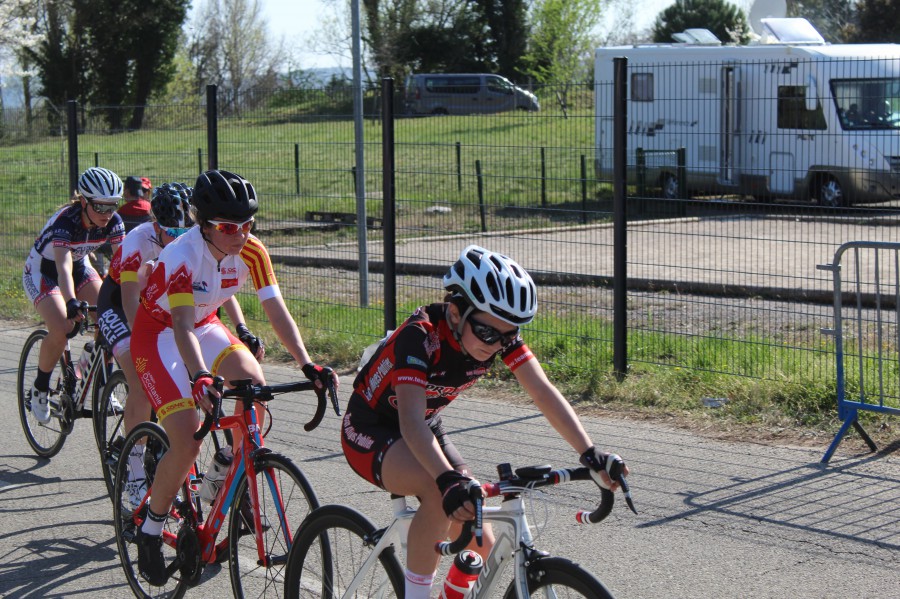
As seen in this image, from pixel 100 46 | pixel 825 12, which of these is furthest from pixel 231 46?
pixel 825 12

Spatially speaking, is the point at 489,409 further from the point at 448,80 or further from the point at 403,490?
the point at 448,80

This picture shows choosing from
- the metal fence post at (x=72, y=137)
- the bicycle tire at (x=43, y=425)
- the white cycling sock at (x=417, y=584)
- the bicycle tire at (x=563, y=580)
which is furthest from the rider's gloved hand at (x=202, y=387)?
the metal fence post at (x=72, y=137)

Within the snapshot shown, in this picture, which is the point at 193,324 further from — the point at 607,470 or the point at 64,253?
the point at 64,253

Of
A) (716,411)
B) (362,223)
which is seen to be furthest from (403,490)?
(362,223)

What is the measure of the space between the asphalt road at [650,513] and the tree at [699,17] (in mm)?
50145

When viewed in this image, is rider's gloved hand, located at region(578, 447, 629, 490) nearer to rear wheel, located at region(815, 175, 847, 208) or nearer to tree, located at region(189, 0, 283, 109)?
rear wheel, located at region(815, 175, 847, 208)

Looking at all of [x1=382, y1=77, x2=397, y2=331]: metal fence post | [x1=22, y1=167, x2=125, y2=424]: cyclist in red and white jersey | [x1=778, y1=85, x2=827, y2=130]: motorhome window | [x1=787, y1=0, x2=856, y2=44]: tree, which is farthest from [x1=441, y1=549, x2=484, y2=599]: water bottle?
[x1=787, y1=0, x2=856, y2=44]: tree

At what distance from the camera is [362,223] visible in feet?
37.2

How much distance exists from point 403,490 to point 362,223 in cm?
770

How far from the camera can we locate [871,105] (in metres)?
9.30

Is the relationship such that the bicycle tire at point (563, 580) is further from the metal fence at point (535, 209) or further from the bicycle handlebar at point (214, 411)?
the metal fence at point (535, 209)

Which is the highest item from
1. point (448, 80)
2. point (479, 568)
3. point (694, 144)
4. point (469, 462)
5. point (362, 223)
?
point (448, 80)

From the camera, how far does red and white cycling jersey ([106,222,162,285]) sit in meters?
6.02

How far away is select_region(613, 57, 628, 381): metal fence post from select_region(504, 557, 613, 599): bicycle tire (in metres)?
5.55
